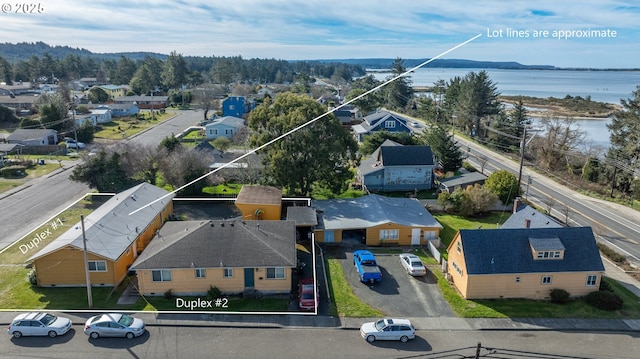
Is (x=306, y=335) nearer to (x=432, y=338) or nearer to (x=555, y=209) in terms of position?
(x=432, y=338)

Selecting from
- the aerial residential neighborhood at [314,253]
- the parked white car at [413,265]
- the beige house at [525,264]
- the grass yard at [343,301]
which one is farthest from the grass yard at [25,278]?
the beige house at [525,264]

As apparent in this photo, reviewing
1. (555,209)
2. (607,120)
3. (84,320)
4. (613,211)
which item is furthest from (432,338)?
(607,120)

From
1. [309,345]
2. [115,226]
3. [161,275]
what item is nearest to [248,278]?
[161,275]

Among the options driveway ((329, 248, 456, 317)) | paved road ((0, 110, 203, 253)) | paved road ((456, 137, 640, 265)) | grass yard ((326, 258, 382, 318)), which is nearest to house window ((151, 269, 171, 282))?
grass yard ((326, 258, 382, 318))

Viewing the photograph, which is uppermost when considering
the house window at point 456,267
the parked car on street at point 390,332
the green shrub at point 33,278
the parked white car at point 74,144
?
the parked white car at point 74,144

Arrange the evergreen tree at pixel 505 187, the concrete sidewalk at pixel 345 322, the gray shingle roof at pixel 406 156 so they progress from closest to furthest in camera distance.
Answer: the concrete sidewalk at pixel 345 322 < the evergreen tree at pixel 505 187 < the gray shingle roof at pixel 406 156

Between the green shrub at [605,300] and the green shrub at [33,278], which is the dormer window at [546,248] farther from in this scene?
the green shrub at [33,278]

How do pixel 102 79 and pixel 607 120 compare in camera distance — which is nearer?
pixel 607 120

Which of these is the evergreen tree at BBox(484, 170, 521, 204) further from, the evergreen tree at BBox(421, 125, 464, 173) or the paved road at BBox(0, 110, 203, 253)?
the paved road at BBox(0, 110, 203, 253)
